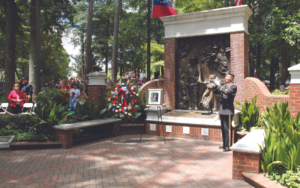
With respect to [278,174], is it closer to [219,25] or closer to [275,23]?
[219,25]

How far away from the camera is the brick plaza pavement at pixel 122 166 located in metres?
4.59

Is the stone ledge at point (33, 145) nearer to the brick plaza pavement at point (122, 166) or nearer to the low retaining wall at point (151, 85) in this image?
the brick plaza pavement at point (122, 166)

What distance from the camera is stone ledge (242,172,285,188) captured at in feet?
12.9

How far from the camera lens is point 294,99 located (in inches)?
279

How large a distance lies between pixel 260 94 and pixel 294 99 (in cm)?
126

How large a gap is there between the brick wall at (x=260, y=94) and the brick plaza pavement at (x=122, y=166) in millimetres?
2168

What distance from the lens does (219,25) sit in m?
9.23

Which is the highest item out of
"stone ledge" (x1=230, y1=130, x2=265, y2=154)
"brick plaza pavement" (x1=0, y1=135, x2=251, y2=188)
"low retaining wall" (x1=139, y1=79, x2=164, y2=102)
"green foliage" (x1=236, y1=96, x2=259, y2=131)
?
"low retaining wall" (x1=139, y1=79, x2=164, y2=102)

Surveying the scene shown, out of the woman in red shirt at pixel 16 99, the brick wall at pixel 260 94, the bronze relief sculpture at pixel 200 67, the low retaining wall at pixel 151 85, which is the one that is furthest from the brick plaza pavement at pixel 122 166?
the woman in red shirt at pixel 16 99

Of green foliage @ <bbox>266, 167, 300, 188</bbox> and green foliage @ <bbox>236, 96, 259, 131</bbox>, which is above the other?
green foliage @ <bbox>236, 96, 259, 131</bbox>

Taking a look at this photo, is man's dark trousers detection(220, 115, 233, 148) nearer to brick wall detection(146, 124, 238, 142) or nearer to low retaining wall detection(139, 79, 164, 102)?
brick wall detection(146, 124, 238, 142)

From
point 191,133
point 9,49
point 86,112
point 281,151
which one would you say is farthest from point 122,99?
point 9,49

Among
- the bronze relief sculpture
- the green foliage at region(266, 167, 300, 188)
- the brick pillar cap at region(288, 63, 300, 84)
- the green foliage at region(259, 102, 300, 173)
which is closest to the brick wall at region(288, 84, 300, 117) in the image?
the brick pillar cap at region(288, 63, 300, 84)

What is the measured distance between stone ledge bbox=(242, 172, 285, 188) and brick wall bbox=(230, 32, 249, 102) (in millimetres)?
4713
